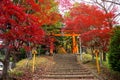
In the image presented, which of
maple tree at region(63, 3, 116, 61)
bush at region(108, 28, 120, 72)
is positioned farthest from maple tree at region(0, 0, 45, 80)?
maple tree at region(63, 3, 116, 61)

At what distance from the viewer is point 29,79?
11.7m

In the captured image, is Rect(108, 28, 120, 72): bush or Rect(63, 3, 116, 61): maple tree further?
Rect(63, 3, 116, 61): maple tree

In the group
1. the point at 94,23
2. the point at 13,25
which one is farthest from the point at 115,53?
the point at 94,23

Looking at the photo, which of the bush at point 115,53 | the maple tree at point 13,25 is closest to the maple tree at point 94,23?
the bush at point 115,53

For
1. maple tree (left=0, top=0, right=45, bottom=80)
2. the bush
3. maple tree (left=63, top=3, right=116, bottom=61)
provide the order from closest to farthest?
maple tree (left=0, top=0, right=45, bottom=80) → the bush → maple tree (left=63, top=3, right=116, bottom=61)

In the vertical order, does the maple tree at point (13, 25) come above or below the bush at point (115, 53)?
above

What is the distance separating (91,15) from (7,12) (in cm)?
756

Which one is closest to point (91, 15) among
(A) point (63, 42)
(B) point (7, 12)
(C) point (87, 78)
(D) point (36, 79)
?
(C) point (87, 78)

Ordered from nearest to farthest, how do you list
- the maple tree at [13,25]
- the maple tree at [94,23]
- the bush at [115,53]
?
the maple tree at [13,25] < the bush at [115,53] < the maple tree at [94,23]

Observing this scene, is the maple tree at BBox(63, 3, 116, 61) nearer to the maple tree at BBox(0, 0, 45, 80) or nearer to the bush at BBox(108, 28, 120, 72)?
the bush at BBox(108, 28, 120, 72)

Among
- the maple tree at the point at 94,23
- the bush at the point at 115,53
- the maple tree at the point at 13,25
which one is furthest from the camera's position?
the maple tree at the point at 94,23

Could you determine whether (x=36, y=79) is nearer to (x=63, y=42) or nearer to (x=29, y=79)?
(x=29, y=79)

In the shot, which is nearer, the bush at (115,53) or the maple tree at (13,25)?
the maple tree at (13,25)

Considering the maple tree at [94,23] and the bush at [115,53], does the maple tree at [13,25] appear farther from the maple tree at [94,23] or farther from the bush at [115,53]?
the maple tree at [94,23]
